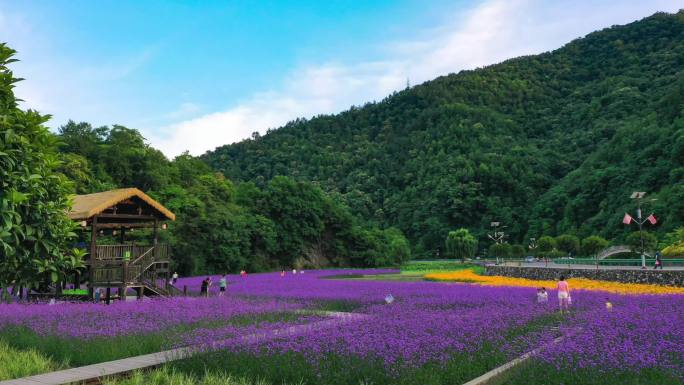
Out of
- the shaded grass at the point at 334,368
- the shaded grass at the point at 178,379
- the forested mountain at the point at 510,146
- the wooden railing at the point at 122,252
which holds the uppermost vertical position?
the forested mountain at the point at 510,146

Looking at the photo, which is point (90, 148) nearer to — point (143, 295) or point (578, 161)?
point (143, 295)

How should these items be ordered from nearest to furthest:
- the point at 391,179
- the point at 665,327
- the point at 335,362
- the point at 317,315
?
the point at 335,362, the point at 665,327, the point at 317,315, the point at 391,179

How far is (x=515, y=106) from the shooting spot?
142250 mm

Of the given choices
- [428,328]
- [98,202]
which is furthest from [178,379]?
[98,202]

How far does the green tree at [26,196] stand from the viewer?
782cm

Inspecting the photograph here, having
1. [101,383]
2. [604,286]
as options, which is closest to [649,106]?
[604,286]

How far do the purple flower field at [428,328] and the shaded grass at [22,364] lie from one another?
133 cm

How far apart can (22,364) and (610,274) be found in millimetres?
30985

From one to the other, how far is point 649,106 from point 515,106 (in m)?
40.8

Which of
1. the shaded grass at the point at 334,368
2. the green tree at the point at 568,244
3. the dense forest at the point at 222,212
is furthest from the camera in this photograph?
the green tree at the point at 568,244

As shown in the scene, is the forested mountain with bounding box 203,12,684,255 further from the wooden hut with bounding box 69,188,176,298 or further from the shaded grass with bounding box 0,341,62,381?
the shaded grass with bounding box 0,341,62,381

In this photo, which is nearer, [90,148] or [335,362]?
[335,362]

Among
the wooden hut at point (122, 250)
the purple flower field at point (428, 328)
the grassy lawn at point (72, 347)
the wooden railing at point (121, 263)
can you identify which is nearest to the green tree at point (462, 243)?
the wooden hut at point (122, 250)

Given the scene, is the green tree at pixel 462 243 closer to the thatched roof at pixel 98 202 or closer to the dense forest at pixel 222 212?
the dense forest at pixel 222 212
